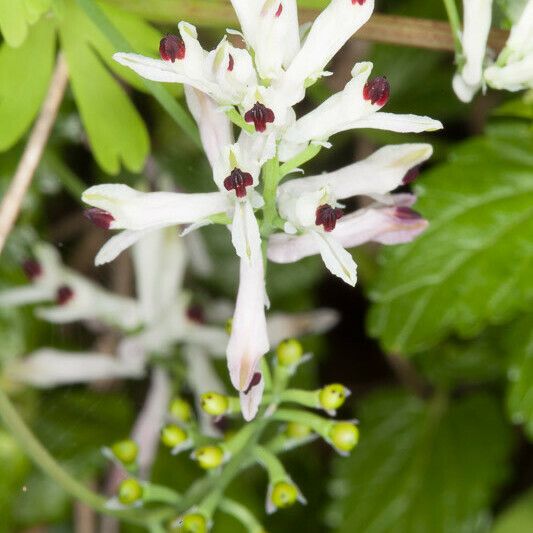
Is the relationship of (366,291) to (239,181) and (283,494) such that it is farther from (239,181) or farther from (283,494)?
(239,181)

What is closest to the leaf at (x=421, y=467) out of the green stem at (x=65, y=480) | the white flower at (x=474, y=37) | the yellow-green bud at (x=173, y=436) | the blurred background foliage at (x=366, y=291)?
the blurred background foliage at (x=366, y=291)

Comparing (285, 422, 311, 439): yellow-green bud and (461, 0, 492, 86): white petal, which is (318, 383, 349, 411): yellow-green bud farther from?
(461, 0, 492, 86): white petal

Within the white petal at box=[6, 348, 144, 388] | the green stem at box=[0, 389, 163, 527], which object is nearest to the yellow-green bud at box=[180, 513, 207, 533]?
the green stem at box=[0, 389, 163, 527]

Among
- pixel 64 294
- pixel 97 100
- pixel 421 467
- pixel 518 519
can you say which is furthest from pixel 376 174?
pixel 421 467

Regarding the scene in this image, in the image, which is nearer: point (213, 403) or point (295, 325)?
point (213, 403)

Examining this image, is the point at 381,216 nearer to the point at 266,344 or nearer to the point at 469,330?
the point at 266,344
